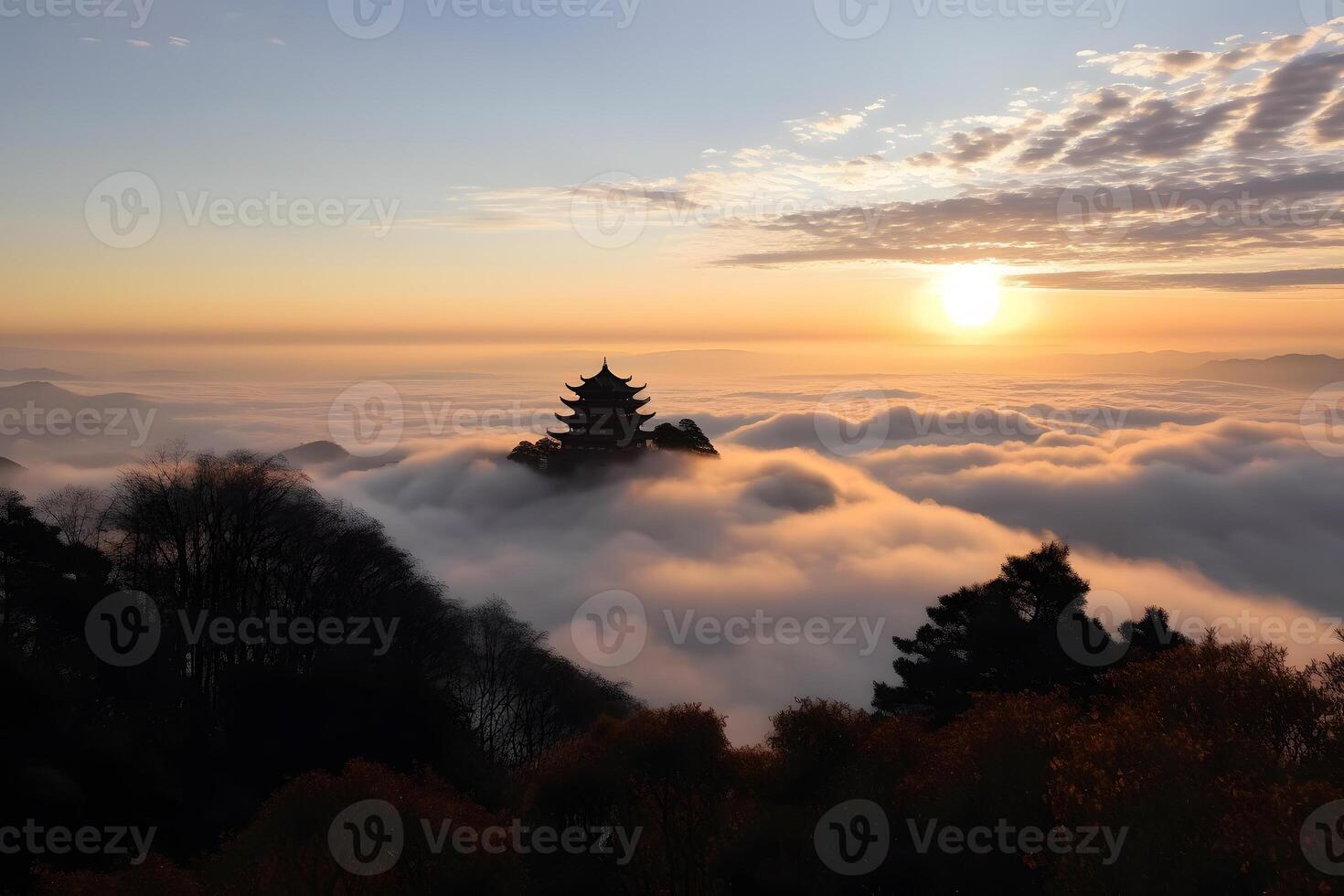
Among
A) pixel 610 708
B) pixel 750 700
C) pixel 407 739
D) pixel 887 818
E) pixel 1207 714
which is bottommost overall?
pixel 750 700

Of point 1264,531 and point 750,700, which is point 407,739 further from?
point 1264,531

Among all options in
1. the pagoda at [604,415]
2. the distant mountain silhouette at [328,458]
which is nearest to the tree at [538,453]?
the pagoda at [604,415]

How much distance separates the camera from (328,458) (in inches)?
6978

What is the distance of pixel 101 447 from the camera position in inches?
5896

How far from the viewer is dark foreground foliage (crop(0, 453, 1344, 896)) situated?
1541 centimetres

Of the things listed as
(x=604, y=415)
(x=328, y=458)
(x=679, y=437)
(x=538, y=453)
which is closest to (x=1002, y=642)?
(x=604, y=415)

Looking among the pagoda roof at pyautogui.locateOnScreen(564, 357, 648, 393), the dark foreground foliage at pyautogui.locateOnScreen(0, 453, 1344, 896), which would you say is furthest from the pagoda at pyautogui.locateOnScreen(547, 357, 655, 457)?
the dark foreground foliage at pyautogui.locateOnScreen(0, 453, 1344, 896)

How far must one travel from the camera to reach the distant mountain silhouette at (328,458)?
163 metres

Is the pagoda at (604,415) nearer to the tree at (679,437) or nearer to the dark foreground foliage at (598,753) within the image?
the tree at (679,437)

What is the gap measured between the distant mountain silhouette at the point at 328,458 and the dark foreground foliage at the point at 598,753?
120 metres

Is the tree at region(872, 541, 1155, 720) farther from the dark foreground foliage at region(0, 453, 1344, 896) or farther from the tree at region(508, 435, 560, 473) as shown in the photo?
the tree at region(508, 435, 560, 473)

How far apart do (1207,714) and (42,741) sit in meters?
30.1

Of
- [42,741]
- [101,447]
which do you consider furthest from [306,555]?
[101,447]

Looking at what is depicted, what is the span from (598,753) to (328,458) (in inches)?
6764
